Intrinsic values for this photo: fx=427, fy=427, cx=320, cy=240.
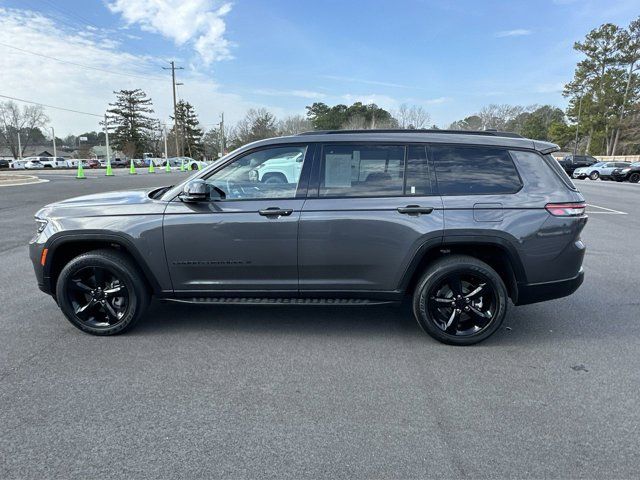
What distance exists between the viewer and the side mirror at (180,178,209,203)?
3.63m

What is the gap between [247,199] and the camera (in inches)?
149

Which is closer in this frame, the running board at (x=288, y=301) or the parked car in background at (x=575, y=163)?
the running board at (x=288, y=301)

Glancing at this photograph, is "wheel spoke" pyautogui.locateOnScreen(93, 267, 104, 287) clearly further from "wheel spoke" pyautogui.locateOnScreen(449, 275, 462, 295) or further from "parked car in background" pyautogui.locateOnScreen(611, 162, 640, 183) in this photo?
"parked car in background" pyautogui.locateOnScreen(611, 162, 640, 183)

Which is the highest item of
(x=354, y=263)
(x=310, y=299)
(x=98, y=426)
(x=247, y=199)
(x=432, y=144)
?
(x=432, y=144)

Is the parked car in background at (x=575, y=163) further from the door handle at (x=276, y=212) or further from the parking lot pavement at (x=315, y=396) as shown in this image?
the door handle at (x=276, y=212)

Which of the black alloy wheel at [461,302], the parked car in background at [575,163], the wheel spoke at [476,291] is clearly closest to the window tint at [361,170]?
the black alloy wheel at [461,302]

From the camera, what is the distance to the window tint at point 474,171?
3719 mm

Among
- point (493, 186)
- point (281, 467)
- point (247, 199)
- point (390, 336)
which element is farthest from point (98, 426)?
point (493, 186)

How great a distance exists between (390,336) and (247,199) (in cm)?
182

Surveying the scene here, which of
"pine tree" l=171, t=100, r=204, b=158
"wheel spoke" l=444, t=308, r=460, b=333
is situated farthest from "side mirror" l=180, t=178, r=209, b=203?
"pine tree" l=171, t=100, r=204, b=158

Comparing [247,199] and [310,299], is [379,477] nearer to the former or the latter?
[310,299]

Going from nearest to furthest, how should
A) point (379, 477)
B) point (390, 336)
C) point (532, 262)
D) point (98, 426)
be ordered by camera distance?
point (379, 477)
point (98, 426)
point (532, 262)
point (390, 336)

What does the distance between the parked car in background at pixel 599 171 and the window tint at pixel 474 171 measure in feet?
118

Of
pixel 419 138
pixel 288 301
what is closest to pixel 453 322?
pixel 288 301
